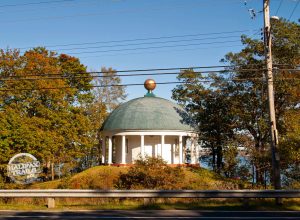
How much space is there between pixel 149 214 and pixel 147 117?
894 inches

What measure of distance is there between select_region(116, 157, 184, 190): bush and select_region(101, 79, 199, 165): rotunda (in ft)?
37.4

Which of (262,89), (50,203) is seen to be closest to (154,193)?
(50,203)

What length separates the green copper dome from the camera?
3550 centimetres

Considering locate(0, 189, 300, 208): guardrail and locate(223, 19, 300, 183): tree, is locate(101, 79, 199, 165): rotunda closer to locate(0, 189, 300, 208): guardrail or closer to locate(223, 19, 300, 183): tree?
locate(223, 19, 300, 183): tree

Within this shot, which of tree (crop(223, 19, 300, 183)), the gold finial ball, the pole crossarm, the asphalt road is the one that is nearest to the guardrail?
the pole crossarm

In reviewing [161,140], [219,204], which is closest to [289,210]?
[219,204]

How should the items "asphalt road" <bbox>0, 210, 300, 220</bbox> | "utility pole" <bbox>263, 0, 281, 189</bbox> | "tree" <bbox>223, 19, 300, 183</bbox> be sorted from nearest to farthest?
"asphalt road" <bbox>0, 210, 300, 220</bbox>, "utility pole" <bbox>263, 0, 281, 189</bbox>, "tree" <bbox>223, 19, 300, 183</bbox>

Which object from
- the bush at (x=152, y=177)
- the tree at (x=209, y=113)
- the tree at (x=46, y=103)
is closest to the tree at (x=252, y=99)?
the tree at (x=209, y=113)

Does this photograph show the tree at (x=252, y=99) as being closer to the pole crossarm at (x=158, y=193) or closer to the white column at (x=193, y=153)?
the white column at (x=193, y=153)

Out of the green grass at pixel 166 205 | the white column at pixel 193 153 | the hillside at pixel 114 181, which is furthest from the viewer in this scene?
the white column at pixel 193 153

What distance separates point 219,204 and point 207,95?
23.5m

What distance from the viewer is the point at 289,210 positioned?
14602 mm

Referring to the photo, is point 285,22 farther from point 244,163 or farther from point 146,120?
point 146,120

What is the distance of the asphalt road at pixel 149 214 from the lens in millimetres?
12773
